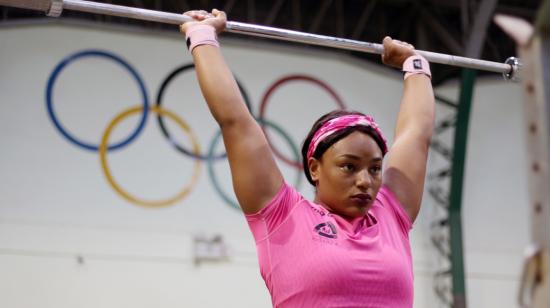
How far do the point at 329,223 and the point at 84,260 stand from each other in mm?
4978

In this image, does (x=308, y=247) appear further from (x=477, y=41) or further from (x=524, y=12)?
(x=524, y=12)

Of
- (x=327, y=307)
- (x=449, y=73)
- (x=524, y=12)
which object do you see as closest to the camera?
(x=327, y=307)

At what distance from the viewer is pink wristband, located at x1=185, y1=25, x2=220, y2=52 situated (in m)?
2.24

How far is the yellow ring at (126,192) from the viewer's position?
275 inches

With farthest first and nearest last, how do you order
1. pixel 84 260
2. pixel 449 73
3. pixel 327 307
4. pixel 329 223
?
pixel 449 73 < pixel 84 260 < pixel 329 223 < pixel 327 307

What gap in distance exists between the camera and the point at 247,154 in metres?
2.07

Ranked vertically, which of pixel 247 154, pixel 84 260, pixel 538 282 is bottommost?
pixel 538 282

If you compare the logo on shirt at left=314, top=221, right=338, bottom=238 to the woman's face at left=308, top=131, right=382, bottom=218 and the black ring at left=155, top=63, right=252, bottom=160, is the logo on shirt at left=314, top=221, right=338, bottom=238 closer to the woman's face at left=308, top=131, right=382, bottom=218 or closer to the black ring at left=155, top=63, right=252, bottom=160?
the woman's face at left=308, top=131, right=382, bottom=218

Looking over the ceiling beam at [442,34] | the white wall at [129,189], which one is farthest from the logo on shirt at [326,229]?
the ceiling beam at [442,34]

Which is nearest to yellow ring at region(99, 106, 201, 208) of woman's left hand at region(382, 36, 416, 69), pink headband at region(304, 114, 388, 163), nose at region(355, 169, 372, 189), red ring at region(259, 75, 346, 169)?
red ring at region(259, 75, 346, 169)

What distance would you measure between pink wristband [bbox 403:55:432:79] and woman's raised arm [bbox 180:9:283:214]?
2.28 ft

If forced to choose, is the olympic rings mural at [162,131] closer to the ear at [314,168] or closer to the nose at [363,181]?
the ear at [314,168]

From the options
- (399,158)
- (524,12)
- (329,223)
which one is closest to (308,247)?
(329,223)

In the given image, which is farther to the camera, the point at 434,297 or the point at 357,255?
the point at 434,297
